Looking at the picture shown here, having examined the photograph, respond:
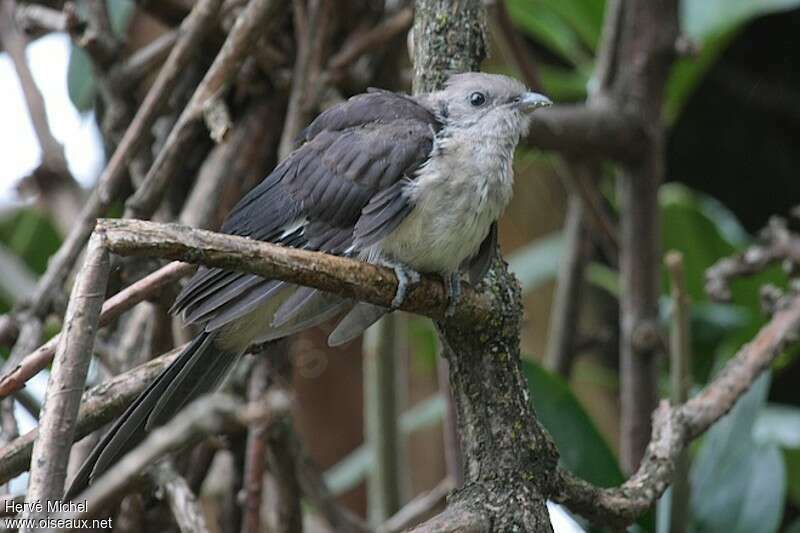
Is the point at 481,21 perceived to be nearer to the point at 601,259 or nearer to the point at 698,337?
the point at 698,337

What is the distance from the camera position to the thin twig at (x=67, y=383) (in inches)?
44.6

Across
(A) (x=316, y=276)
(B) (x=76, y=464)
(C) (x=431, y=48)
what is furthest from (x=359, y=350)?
(A) (x=316, y=276)

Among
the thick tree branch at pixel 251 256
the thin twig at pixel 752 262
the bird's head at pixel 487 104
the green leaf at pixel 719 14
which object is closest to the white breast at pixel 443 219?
the bird's head at pixel 487 104

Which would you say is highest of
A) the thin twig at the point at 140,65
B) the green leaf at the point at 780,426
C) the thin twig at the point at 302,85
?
the thin twig at the point at 140,65

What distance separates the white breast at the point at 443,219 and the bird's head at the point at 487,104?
12cm

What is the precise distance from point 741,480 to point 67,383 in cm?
165

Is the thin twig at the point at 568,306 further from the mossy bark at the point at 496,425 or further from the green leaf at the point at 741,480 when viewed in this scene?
the mossy bark at the point at 496,425

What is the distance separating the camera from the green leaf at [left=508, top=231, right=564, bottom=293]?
329cm

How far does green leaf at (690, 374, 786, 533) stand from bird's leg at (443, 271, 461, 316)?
3.12 ft

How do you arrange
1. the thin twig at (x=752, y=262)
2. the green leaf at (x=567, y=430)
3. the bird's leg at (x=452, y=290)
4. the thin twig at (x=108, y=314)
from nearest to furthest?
the thin twig at (x=108, y=314) < the bird's leg at (x=452, y=290) < the green leaf at (x=567, y=430) < the thin twig at (x=752, y=262)

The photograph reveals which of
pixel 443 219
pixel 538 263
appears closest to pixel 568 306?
pixel 538 263

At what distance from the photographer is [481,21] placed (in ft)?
5.97

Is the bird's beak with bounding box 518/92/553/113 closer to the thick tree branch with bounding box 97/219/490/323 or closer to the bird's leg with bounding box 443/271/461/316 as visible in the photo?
the bird's leg with bounding box 443/271/461/316

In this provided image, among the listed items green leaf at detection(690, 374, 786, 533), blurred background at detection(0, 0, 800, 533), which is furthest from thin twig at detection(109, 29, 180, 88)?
green leaf at detection(690, 374, 786, 533)
